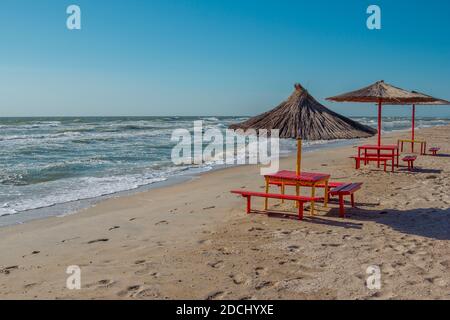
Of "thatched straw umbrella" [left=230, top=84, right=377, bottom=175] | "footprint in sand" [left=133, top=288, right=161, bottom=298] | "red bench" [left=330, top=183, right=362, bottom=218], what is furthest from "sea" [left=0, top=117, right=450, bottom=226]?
"footprint in sand" [left=133, top=288, right=161, bottom=298]

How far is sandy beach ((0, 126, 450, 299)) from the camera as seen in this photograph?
430cm

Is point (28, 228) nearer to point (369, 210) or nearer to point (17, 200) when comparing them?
point (17, 200)

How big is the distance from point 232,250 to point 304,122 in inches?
90.3

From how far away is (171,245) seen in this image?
5855 mm

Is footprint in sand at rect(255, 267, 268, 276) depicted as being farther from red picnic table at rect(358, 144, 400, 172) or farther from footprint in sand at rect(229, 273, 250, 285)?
red picnic table at rect(358, 144, 400, 172)

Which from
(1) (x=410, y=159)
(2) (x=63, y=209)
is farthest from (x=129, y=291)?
(1) (x=410, y=159)

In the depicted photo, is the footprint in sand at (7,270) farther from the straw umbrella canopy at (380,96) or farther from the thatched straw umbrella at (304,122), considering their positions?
the straw umbrella canopy at (380,96)

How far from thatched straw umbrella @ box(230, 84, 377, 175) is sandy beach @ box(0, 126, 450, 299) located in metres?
1.43

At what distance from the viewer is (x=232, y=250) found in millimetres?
5488

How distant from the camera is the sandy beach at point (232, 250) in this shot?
14.1 ft

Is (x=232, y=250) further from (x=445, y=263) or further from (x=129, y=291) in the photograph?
(x=445, y=263)

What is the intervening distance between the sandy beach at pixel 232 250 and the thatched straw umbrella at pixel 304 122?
56.2 inches

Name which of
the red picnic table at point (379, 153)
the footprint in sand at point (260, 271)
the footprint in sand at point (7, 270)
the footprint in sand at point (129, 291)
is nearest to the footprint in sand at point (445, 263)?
the footprint in sand at point (260, 271)
